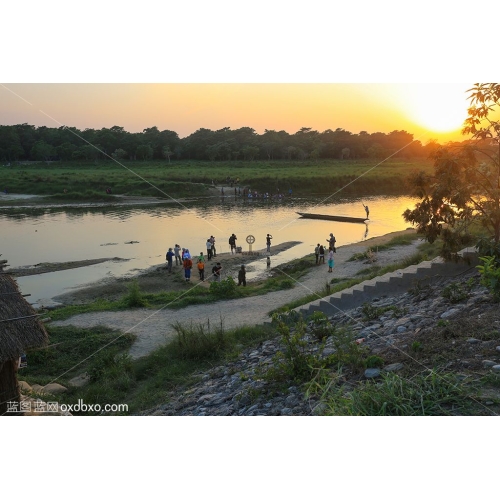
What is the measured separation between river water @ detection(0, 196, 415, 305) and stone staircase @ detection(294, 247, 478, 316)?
212 inches

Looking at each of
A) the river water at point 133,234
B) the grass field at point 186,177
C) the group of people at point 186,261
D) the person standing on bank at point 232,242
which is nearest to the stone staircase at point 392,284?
the group of people at point 186,261

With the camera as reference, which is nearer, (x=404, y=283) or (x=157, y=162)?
(x=404, y=283)

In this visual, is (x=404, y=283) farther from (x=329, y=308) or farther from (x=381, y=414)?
(x=381, y=414)

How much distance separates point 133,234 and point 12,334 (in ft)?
29.3

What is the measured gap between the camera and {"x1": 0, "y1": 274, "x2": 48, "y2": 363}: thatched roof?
5367 mm

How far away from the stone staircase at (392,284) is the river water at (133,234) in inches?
212

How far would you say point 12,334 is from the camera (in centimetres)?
549

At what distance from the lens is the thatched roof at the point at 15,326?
5367 mm

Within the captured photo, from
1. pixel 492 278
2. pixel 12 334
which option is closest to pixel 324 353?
pixel 492 278

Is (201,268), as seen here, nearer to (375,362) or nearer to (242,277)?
(242,277)

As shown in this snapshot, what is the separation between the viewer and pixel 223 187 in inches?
752

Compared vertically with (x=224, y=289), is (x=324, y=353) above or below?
above

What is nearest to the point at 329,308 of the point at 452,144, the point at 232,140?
the point at 452,144

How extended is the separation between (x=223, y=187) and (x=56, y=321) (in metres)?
10.1
